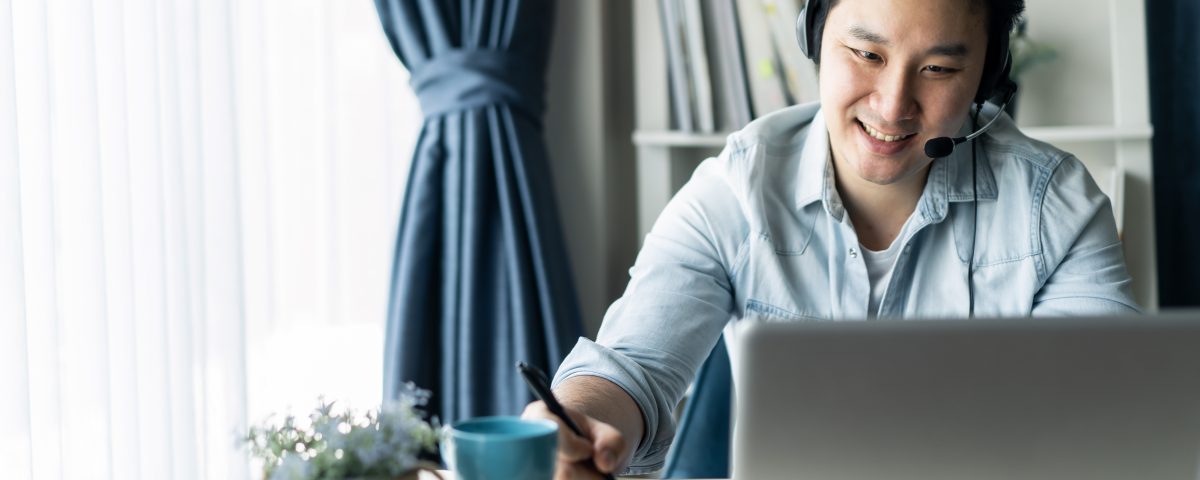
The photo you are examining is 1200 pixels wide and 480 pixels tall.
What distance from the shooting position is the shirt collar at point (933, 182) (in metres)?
1.48

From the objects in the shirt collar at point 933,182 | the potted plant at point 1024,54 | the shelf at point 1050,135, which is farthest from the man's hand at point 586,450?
the potted plant at point 1024,54

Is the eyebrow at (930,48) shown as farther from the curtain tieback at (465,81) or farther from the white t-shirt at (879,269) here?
the curtain tieback at (465,81)

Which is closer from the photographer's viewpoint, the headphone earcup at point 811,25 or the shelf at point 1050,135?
the headphone earcup at point 811,25

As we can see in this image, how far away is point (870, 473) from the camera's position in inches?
32.0

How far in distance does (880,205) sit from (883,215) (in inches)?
0.6

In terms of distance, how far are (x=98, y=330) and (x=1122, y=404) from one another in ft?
4.06

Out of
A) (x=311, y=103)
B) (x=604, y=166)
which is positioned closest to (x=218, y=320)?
(x=311, y=103)

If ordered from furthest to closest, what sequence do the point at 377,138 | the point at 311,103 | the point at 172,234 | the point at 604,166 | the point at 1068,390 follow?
the point at 604,166 → the point at 377,138 → the point at 311,103 → the point at 172,234 → the point at 1068,390

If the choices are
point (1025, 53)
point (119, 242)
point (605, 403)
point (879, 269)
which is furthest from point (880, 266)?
point (119, 242)

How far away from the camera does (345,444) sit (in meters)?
0.82

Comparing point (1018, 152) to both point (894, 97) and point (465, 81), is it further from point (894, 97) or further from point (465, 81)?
point (465, 81)

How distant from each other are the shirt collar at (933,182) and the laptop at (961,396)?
2.20ft

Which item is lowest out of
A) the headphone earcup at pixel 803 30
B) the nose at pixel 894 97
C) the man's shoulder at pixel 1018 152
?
the man's shoulder at pixel 1018 152

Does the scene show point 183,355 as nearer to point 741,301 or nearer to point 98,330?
point 98,330
